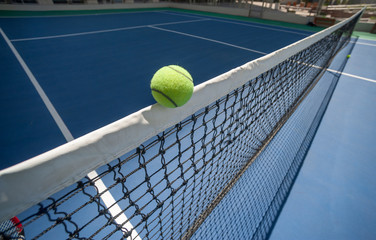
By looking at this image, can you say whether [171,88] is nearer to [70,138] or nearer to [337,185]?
[337,185]

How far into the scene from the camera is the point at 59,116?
351 cm

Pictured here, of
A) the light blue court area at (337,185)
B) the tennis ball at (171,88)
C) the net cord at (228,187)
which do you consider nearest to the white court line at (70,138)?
→ the net cord at (228,187)

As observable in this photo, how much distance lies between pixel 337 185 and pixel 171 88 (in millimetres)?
2683

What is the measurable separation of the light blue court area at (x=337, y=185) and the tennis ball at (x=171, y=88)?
1879 millimetres

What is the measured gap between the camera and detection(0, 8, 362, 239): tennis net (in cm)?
69

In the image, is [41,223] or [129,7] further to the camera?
[129,7]

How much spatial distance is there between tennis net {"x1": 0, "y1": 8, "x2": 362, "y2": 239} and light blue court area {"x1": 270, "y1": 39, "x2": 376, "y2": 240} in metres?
0.15

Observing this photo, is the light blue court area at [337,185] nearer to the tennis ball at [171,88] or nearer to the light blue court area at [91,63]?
the tennis ball at [171,88]

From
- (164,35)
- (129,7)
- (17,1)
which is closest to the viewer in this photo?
(164,35)

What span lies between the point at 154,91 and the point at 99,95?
363 cm

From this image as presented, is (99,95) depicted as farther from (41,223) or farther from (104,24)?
(104,24)

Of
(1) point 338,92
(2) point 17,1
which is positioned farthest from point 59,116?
(2) point 17,1

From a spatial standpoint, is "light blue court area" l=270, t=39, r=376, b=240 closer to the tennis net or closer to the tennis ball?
the tennis net

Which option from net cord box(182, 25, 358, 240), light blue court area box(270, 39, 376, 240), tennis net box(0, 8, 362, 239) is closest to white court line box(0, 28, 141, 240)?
tennis net box(0, 8, 362, 239)
